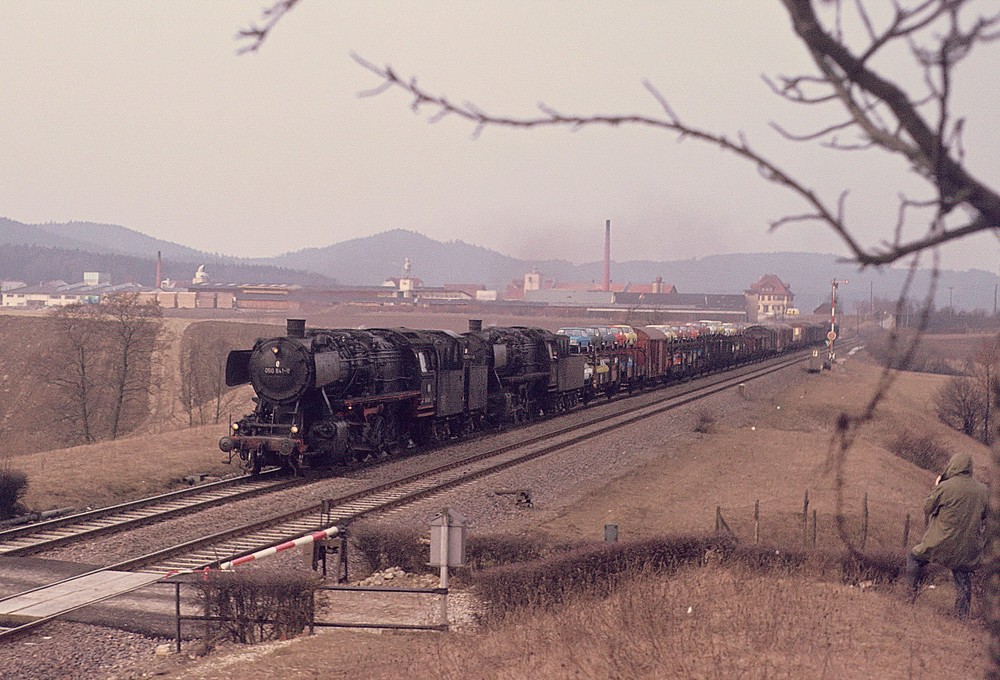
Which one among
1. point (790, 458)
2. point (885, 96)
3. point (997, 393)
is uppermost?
point (885, 96)

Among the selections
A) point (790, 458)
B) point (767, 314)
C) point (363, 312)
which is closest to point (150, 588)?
point (790, 458)

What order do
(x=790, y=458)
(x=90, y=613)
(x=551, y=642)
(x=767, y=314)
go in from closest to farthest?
(x=551, y=642) < (x=90, y=613) < (x=790, y=458) < (x=767, y=314)

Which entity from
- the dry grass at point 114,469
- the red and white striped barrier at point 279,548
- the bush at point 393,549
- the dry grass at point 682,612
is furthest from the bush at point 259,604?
the dry grass at point 114,469

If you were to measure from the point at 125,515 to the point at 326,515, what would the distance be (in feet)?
15.2

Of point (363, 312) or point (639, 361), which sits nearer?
point (639, 361)

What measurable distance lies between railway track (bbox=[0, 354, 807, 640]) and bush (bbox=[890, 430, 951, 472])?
12014 mm

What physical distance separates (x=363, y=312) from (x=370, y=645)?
139 metres

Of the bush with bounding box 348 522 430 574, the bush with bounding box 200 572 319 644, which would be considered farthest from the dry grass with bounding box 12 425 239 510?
the bush with bounding box 200 572 319 644

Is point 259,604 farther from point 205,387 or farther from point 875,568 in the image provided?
point 205,387

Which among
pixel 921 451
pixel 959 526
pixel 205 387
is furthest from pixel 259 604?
pixel 205 387

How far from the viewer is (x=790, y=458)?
30.1 meters

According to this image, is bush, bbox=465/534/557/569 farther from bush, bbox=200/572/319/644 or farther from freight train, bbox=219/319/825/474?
freight train, bbox=219/319/825/474

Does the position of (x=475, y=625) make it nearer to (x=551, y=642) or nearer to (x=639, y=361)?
(x=551, y=642)

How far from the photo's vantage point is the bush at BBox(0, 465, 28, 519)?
20.5 metres
